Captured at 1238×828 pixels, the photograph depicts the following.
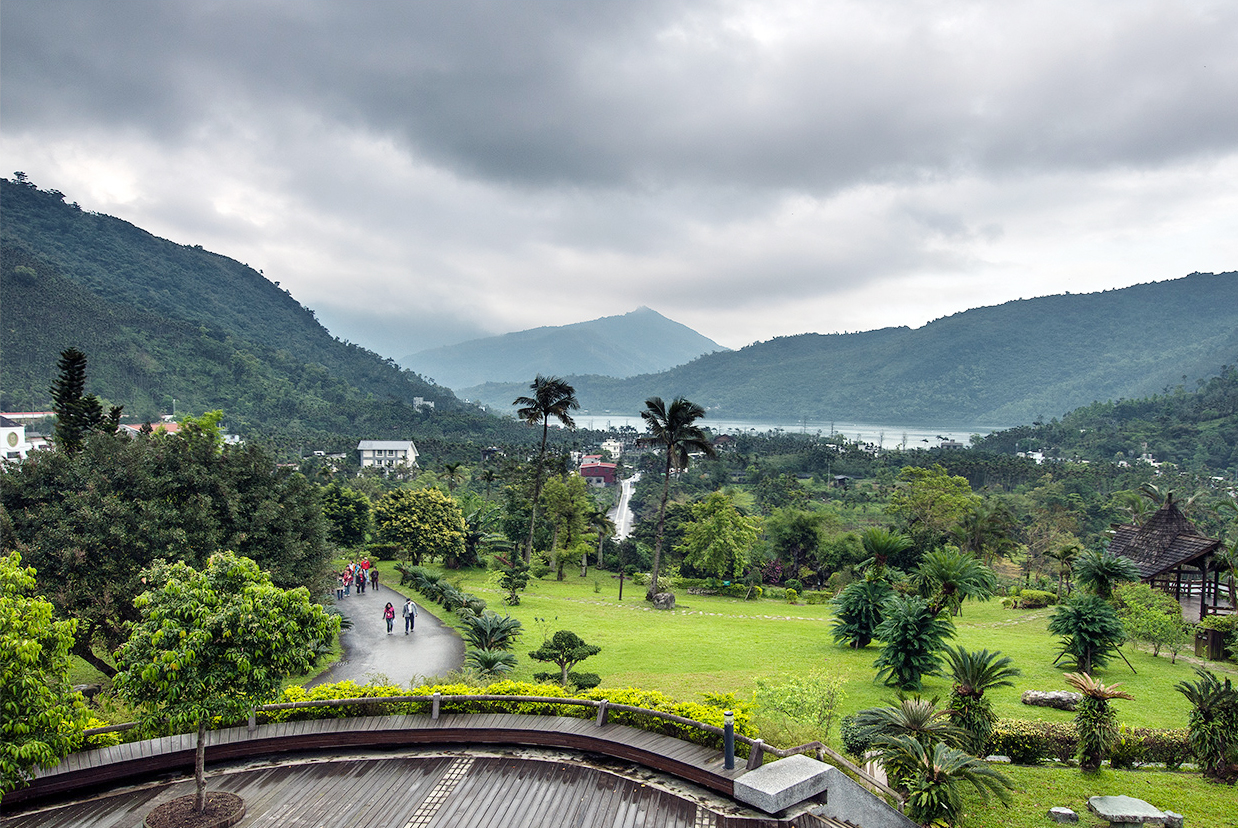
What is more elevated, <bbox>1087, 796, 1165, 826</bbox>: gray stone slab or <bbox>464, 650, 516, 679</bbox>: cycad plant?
<bbox>1087, 796, 1165, 826</bbox>: gray stone slab

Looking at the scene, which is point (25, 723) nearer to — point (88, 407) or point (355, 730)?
point (355, 730)

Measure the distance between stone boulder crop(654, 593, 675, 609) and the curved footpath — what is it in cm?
1114

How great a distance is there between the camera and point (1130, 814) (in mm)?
10422

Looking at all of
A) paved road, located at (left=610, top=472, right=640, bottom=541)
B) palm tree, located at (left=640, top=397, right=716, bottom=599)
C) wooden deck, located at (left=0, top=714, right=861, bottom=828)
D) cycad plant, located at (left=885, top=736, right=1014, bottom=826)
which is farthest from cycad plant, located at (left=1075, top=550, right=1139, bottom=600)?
paved road, located at (left=610, top=472, right=640, bottom=541)

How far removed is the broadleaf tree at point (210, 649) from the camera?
801 cm

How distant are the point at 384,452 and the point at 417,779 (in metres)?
93.4

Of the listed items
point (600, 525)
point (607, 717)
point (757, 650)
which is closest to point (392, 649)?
point (757, 650)

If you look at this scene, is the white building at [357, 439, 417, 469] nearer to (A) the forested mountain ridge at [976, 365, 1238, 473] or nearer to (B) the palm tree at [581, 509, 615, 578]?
(B) the palm tree at [581, 509, 615, 578]

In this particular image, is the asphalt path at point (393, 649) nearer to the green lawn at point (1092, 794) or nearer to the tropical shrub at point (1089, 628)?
the green lawn at point (1092, 794)

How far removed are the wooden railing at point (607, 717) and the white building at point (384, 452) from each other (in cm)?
8611

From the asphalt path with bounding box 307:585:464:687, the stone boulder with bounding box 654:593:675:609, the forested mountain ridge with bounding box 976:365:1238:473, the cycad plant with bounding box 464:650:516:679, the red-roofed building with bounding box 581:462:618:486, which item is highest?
the forested mountain ridge with bounding box 976:365:1238:473

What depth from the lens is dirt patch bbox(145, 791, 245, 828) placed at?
816cm

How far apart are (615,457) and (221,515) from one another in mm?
102141

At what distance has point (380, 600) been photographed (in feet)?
95.4
